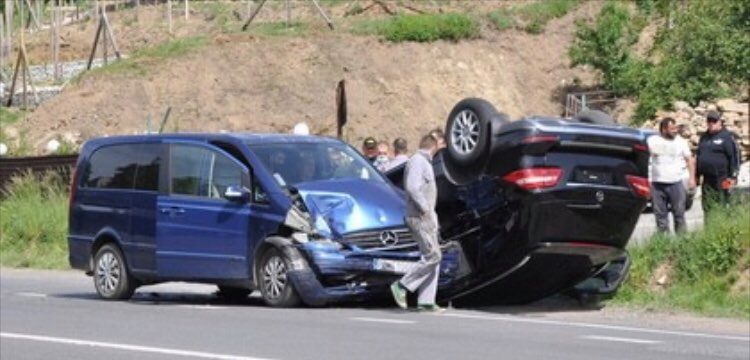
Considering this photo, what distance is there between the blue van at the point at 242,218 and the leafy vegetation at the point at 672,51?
685 inches

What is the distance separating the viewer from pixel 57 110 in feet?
147

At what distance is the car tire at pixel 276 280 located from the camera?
16625mm

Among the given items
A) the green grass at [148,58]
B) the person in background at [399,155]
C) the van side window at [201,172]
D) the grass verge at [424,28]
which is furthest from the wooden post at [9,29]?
the van side window at [201,172]

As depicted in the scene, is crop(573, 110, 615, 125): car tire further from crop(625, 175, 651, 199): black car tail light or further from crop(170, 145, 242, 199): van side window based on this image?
crop(170, 145, 242, 199): van side window

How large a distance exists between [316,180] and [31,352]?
4.62 meters

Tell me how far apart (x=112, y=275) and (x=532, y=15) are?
30.7 m

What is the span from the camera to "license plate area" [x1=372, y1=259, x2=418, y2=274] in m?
16.6

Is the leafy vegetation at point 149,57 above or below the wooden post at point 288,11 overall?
below

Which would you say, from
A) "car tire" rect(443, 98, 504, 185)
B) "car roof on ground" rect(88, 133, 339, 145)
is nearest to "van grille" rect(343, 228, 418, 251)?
"car tire" rect(443, 98, 504, 185)

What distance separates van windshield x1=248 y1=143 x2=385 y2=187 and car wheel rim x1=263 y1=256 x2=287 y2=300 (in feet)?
2.82

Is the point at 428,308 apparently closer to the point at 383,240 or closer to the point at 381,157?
the point at 383,240

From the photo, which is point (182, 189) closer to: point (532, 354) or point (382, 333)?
point (382, 333)

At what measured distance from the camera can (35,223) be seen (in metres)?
28.1

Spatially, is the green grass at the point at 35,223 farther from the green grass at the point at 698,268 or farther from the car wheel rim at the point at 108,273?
the green grass at the point at 698,268
